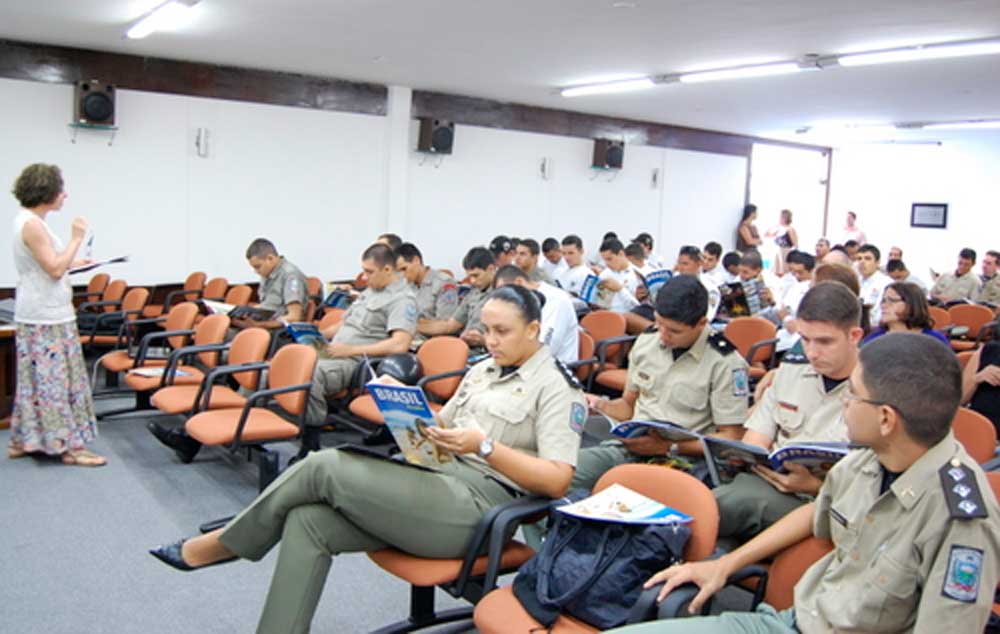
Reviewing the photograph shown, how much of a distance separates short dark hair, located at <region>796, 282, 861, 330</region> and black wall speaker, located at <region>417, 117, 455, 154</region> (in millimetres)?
7525

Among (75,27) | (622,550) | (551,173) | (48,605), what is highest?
(75,27)

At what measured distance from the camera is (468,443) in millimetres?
2334

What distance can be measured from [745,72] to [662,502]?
622cm

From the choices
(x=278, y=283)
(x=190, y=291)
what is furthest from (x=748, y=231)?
(x=278, y=283)

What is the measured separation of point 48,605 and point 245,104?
644cm

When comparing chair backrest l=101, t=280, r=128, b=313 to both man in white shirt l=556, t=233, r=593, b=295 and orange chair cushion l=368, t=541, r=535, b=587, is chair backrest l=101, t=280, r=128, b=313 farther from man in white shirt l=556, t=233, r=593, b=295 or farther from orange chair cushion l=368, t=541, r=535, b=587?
orange chair cushion l=368, t=541, r=535, b=587

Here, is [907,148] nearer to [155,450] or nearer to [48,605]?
[155,450]

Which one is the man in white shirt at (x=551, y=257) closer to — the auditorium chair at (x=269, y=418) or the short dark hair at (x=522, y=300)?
the auditorium chair at (x=269, y=418)

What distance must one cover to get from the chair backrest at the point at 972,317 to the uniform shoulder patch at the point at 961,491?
20.3ft

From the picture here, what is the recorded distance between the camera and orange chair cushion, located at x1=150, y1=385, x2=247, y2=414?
451cm

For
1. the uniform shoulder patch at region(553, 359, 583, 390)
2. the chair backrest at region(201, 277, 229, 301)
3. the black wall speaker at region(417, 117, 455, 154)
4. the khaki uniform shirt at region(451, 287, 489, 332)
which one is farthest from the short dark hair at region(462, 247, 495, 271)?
the black wall speaker at region(417, 117, 455, 154)

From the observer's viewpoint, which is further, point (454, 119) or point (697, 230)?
point (697, 230)

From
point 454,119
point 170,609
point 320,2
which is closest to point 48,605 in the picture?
point 170,609

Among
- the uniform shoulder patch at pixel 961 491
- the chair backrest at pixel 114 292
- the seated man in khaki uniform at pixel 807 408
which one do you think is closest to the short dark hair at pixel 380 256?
the seated man in khaki uniform at pixel 807 408
